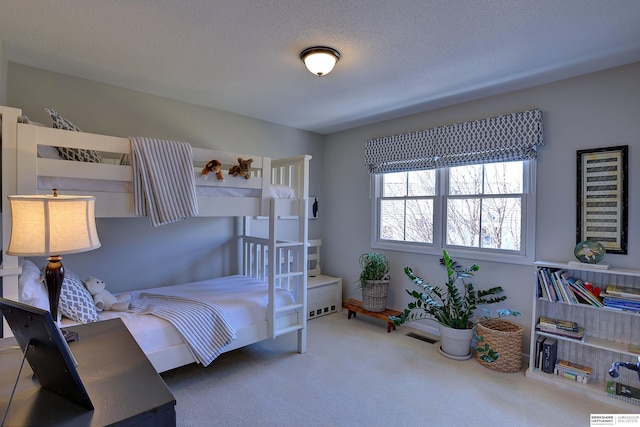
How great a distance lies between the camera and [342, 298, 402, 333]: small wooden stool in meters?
3.62

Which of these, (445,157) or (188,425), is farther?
(445,157)

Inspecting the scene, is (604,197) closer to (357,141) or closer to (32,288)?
(357,141)

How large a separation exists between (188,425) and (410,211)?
9.61 ft

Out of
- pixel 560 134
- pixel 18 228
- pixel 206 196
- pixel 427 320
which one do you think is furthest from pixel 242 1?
pixel 427 320

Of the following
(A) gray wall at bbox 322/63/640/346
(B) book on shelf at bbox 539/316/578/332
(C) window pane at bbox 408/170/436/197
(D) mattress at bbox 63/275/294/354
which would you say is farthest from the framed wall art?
(D) mattress at bbox 63/275/294/354

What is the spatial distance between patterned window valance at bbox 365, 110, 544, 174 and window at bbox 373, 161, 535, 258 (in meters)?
0.11

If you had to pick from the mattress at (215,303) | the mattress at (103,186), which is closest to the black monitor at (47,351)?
the mattress at (103,186)

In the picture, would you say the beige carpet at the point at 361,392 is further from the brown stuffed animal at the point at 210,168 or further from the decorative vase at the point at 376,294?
the brown stuffed animal at the point at 210,168

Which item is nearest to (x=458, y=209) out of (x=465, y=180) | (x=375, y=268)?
(x=465, y=180)

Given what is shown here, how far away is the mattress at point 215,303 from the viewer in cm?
222

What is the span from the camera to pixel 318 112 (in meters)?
3.76

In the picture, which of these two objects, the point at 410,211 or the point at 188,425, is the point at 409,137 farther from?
the point at 188,425

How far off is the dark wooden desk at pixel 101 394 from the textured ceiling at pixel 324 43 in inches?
70.2

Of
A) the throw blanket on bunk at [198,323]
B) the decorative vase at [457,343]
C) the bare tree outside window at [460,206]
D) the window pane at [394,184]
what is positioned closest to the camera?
the throw blanket on bunk at [198,323]
